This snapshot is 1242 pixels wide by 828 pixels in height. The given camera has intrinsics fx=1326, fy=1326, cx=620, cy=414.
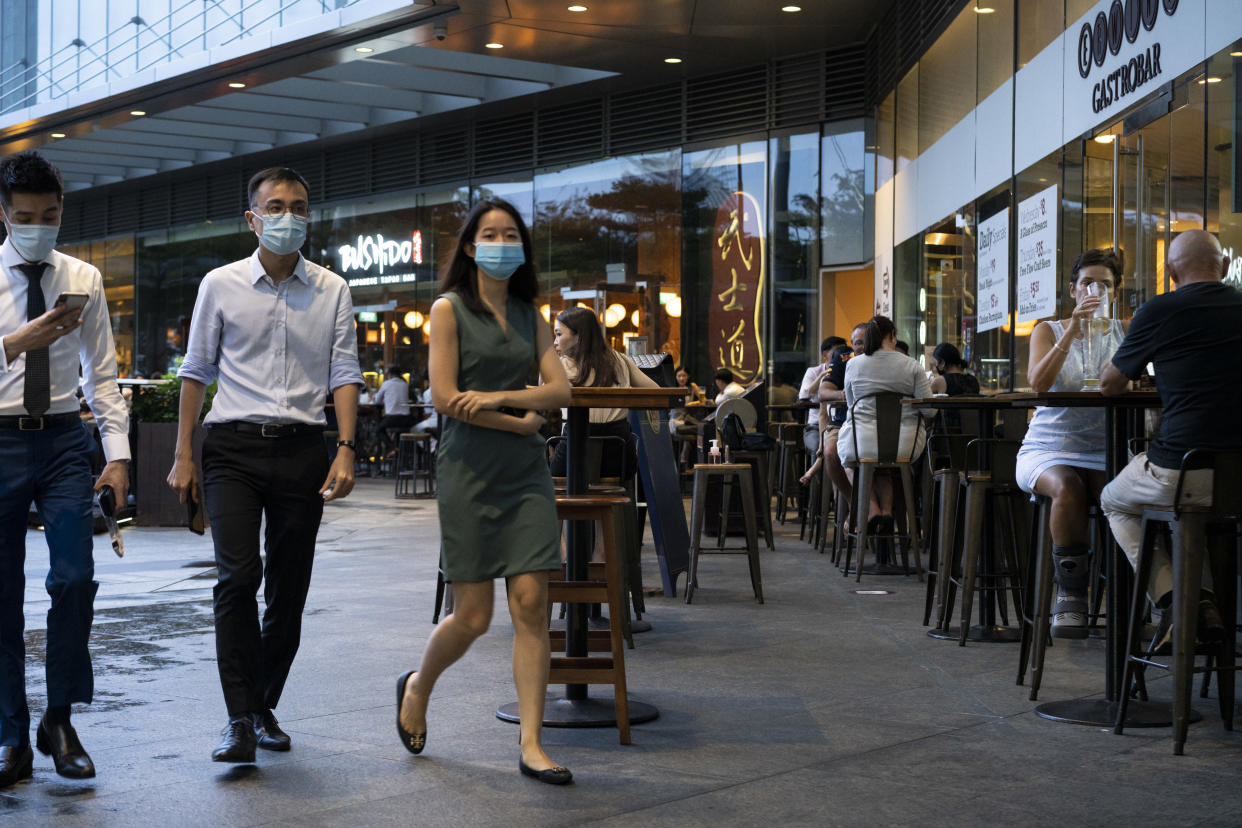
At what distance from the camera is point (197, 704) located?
4500mm

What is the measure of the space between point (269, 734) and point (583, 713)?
992 millimetres

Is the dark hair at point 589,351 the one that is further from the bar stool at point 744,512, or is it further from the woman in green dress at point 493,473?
the woman in green dress at point 493,473

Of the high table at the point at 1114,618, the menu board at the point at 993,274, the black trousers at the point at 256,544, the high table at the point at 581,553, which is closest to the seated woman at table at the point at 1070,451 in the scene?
the high table at the point at 1114,618

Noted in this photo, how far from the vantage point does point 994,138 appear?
10.4m

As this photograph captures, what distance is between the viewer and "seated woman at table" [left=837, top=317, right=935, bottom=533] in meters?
8.14

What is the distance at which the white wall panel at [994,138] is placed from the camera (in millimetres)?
9961

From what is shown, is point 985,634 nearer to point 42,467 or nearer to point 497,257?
point 497,257

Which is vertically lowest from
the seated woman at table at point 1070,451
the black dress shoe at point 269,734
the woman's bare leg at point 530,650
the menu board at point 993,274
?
the black dress shoe at point 269,734

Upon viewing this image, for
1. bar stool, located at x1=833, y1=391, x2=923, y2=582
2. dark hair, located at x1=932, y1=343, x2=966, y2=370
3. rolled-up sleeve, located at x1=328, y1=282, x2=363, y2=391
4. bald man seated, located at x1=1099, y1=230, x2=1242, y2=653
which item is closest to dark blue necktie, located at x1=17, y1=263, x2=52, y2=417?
rolled-up sleeve, located at x1=328, y1=282, x2=363, y2=391

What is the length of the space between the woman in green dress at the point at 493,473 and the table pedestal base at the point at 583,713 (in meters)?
0.50

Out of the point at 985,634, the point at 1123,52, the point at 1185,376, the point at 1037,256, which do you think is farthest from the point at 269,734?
the point at 1037,256

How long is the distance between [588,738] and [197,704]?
141cm

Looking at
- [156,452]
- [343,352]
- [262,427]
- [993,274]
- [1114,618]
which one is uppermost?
[993,274]

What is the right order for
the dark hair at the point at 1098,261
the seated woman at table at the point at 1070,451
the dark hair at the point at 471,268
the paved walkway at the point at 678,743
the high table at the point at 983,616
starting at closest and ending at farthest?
the paved walkway at the point at 678,743, the dark hair at the point at 471,268, the seated woman at table at the point at 1070,451, the dark hair at the point at 1098,261, the high table at the point at 983,616
